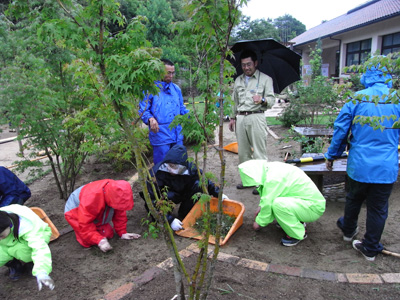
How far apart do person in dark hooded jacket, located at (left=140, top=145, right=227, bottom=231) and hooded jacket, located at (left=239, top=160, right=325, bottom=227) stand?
54 centimetres

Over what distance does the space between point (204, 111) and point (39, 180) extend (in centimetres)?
467

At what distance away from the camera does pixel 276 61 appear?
4418mm

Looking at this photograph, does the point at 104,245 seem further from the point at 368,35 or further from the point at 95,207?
the point at 368,35

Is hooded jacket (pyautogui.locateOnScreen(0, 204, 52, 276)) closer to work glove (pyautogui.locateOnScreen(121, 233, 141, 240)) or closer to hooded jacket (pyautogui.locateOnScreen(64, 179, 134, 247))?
hooded jacket (pyautogui.locateOnScreen(64, 179, 134, 247))

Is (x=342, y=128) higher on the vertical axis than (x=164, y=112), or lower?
lower

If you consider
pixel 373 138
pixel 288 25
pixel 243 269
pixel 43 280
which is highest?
pixel 288 25

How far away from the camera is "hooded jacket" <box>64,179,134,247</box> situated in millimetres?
2826

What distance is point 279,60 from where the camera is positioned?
173 inches

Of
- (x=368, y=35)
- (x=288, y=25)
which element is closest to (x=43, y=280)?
(x=368, y=35)

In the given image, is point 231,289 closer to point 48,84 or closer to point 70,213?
point 70,213

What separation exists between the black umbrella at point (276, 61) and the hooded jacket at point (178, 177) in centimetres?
170

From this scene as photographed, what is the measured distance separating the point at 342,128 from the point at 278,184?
75 cm

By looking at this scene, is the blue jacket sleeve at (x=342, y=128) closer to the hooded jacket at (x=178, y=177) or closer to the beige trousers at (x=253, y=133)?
the hooded jacket at (x=178, y=177)

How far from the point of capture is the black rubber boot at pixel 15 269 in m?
2.62
